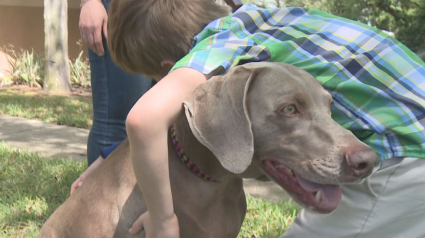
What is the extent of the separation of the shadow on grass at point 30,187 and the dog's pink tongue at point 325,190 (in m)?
2.26

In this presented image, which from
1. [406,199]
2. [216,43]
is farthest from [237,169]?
[406,199]

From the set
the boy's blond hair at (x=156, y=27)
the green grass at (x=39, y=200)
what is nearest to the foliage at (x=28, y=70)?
the green grass at (x=39, y=200)

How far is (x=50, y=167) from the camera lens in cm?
459

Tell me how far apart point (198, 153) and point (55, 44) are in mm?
8907

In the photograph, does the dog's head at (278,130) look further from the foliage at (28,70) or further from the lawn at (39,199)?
the foliage at (28,70)

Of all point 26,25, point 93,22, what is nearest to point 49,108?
point 93,22

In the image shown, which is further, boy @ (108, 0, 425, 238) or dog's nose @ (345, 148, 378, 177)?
boy @ (108, 0, 425, 238)

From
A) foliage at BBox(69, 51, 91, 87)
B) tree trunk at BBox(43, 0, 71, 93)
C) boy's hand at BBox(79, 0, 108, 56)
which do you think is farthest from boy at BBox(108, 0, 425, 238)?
foliage at BBox(69, 51, 91, 87)

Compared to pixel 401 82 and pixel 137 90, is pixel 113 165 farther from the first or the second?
pixel 401 82

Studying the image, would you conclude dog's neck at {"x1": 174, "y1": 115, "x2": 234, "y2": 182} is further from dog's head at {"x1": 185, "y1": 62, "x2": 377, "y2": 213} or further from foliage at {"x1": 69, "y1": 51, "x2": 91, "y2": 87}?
foliage at {"x1": 69, "y1": 51, "x2": 91, "y2": 87}

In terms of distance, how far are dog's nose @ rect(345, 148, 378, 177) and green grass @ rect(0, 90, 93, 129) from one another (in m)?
5.47

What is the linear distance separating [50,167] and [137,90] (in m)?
1.61

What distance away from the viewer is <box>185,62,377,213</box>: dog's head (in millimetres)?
1897

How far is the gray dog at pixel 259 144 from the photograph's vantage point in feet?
6.21
